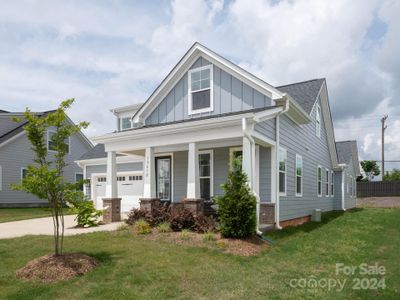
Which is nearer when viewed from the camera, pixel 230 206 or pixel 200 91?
pixel 230 206

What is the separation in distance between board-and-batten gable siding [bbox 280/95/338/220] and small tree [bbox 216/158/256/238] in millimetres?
3522

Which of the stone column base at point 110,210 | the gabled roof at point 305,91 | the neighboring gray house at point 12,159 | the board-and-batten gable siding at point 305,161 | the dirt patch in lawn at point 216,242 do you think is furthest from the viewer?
the neighboring gray house at point 12,159

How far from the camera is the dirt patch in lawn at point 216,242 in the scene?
25.6 ft

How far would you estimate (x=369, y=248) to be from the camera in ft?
28.8

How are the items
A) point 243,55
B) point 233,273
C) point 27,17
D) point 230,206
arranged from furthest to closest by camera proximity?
point 243,55 → point 27,17 → point 230,206 → point 233,273

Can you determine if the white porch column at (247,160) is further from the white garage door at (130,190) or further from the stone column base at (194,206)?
the white garage door at (130,190)

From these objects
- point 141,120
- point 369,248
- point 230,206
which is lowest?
point 369,248

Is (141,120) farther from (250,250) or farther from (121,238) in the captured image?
(250,250)

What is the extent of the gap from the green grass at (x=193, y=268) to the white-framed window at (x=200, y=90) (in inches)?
206

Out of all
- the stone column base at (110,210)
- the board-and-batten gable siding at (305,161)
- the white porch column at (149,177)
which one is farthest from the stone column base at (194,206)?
the stone column base at (110,210)

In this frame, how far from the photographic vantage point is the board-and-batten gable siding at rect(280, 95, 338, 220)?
41.2 feet

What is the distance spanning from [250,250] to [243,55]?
840 centimetres

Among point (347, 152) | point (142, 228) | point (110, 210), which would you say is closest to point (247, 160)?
point (142, 228)

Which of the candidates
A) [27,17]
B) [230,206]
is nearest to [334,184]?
[230,206]
